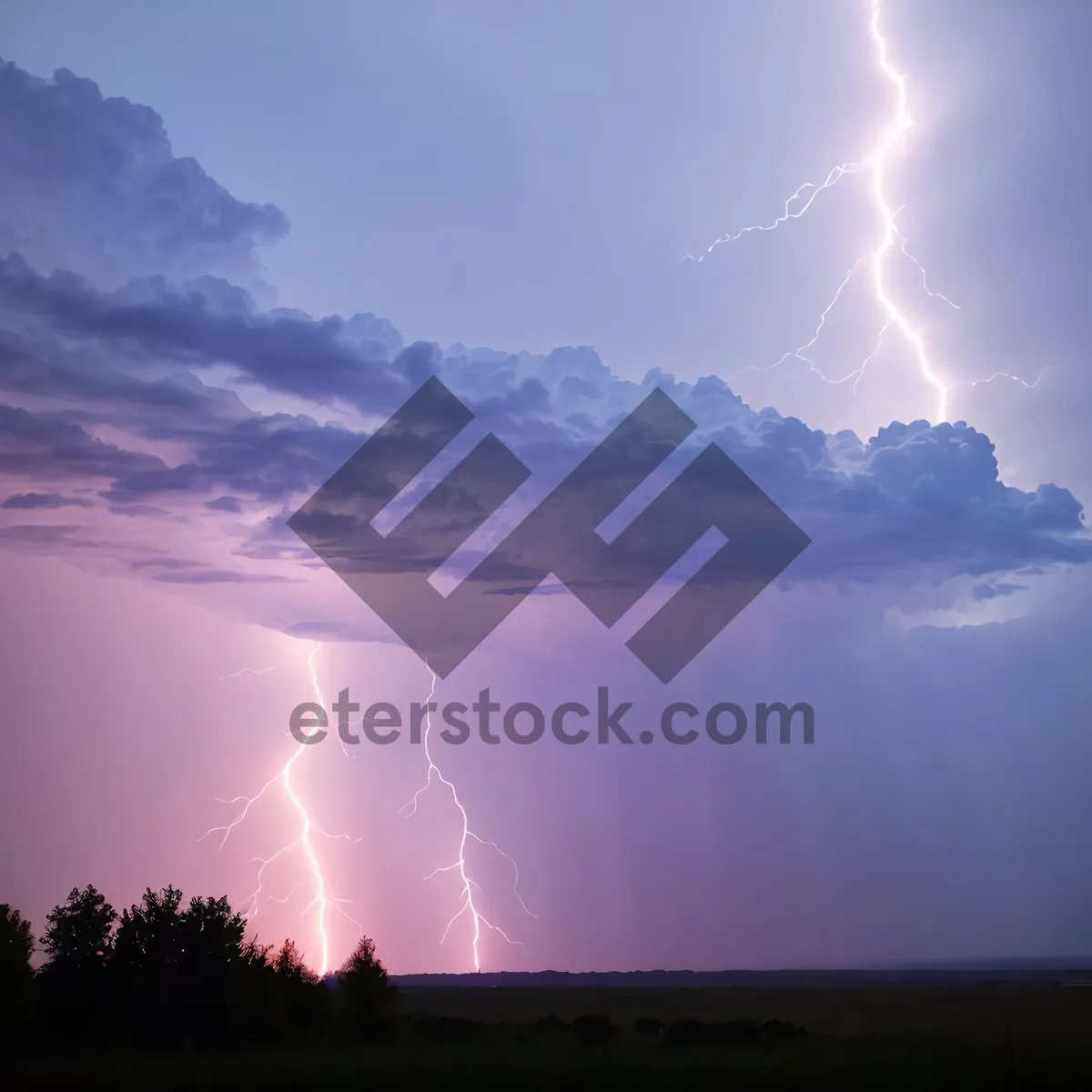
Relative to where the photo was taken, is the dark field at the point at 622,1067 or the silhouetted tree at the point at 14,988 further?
the silhouetted tree at the point at 14,988

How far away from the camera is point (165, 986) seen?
21219 mm

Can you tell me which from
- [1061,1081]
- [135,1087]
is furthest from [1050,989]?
[135,1087]

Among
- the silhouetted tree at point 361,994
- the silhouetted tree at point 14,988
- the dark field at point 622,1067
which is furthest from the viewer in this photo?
the silhouetted tree at point 361,994

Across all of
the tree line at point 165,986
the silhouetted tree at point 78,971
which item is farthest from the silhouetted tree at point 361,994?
the silhouetted tree at point 78,971

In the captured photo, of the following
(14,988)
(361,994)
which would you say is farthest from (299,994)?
(14,988)

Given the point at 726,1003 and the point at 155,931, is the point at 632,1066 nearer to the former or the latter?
the point at 155,931

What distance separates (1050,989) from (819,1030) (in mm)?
33982

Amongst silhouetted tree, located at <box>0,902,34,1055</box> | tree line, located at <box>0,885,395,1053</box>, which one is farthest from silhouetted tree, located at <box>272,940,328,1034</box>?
silhouetted tree, located at <box>0,902,34,1055</box>

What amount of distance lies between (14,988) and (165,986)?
9.47ft

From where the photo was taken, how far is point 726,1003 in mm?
52656

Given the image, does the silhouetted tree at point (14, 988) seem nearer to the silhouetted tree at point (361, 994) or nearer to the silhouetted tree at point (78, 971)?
the silhouetted tree at point (78, 971)

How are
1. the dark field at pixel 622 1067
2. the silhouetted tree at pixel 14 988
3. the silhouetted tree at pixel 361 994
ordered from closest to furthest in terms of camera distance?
the dark field at pixel 622 1067 → the silhouetted tree at pixel 14 988 → the silhouetted tree at pixel 361 994

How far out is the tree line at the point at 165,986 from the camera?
20.2m

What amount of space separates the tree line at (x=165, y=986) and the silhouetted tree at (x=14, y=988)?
0.02 m
